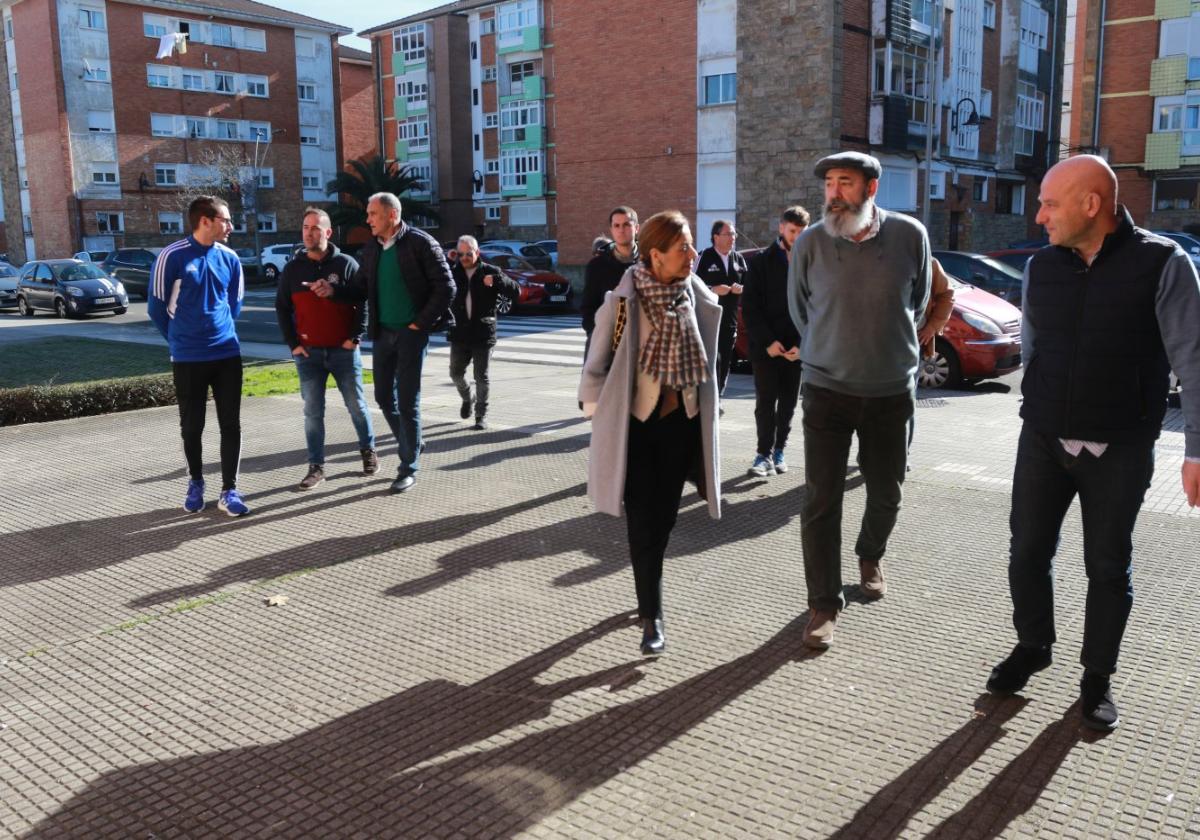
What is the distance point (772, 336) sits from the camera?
284 inches

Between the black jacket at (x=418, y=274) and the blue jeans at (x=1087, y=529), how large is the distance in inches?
175

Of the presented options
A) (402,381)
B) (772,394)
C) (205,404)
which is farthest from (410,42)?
(205,404)

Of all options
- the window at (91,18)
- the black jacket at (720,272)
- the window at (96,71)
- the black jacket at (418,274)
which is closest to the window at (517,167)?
the window at (96,71)

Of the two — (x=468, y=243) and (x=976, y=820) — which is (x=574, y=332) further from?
(x=976, y=820)

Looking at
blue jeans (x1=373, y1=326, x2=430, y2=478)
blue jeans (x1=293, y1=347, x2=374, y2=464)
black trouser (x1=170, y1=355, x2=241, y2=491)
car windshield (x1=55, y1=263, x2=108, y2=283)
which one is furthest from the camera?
car windshield (x1=55, y1=263, x2=108, y2=283)

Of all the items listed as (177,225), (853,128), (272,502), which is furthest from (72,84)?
(272,502)

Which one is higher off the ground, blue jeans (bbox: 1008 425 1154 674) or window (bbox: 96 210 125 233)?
window (bbox: 96 210 125 233)

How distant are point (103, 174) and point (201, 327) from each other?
56.3 metres

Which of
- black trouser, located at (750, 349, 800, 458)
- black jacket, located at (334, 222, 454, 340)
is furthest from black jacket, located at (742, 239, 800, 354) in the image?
black jacket, located at (334, 222, 454, 340)

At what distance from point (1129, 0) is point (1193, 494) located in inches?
2162

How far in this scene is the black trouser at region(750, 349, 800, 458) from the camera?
7.61 m

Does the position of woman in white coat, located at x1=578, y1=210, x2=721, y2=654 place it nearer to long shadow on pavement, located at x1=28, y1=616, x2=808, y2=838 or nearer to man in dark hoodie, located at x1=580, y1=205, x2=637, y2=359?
long shadow on pavement, located at x1=28, y1=616, x2=808, y2=838

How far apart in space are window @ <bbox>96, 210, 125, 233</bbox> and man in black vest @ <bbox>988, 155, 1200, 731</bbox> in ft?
196

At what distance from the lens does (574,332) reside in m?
22.2
